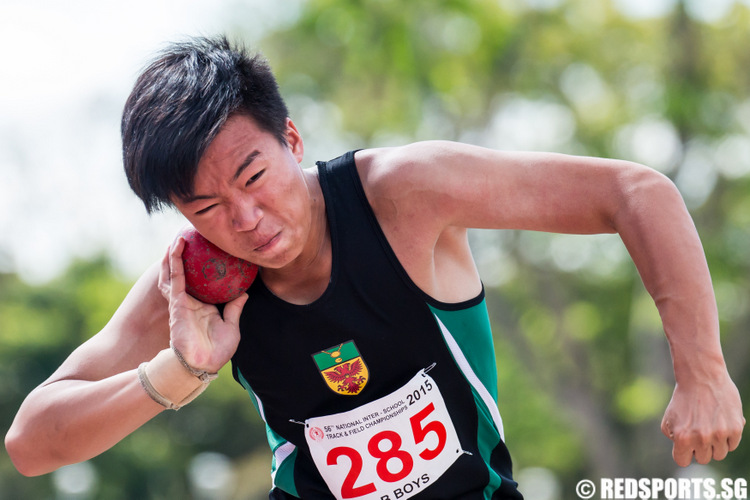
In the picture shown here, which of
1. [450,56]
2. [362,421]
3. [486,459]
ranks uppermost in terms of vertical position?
[362,421]

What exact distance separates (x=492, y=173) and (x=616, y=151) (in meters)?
15.1

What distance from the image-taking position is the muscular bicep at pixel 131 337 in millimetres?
2814

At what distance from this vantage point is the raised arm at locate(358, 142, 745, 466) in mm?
2186

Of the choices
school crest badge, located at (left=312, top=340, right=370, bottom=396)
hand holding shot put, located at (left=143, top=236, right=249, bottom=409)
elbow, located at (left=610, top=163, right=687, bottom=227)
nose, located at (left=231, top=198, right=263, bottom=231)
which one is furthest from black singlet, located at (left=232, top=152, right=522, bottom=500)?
elbow, located at (left=610, top=163, right=687, bottom=227)

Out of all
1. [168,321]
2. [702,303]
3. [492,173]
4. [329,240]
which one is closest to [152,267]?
[168,321]

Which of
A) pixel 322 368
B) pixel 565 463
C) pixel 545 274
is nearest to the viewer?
pixel 322 368

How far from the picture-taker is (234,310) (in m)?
2.76

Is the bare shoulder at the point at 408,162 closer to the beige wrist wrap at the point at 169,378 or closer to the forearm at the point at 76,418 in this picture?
the beige wrist wrap at the point at 169,378

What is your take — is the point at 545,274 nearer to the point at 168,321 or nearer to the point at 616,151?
the point at 616,151

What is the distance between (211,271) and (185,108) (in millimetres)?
539

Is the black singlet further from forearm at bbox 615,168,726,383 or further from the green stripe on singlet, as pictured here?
forearm at bbox 615,168,726,383

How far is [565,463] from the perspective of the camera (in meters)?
24.3

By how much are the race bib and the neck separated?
0.44 metres

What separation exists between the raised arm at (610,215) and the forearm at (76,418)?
3.35 feet
